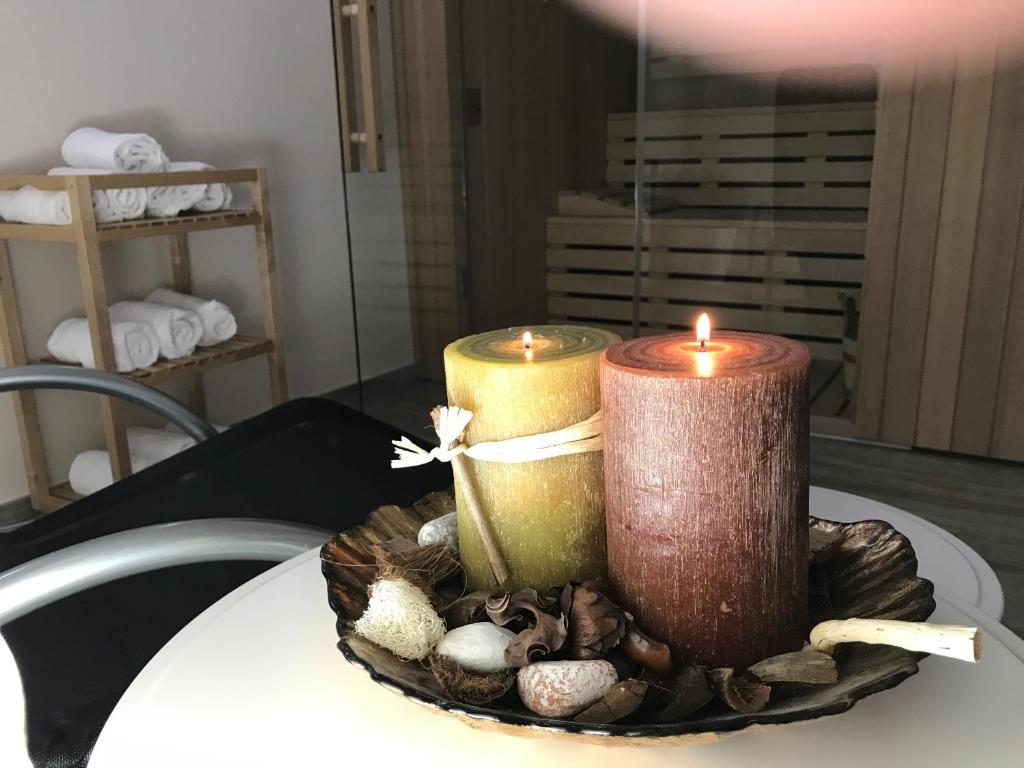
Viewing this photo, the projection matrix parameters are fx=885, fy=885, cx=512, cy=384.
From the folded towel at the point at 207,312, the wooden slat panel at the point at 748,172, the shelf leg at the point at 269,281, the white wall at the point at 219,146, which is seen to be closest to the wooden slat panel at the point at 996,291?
the wooden slat panel at the point at 748,172

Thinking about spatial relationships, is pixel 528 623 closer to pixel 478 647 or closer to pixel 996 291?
pixel 478 647

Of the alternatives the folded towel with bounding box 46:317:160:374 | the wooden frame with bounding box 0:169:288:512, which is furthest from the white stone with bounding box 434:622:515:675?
the folded towel with bounding box 46:317:160:374

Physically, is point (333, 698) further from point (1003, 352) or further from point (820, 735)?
point (1003, 352)

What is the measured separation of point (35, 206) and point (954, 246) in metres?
2.06

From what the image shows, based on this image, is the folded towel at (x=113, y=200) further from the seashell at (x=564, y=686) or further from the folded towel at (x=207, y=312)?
the seashell at (x=564, y=686)

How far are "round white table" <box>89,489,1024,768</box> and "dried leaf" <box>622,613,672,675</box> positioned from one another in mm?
40

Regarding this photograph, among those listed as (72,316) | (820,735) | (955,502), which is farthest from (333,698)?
(955,502)

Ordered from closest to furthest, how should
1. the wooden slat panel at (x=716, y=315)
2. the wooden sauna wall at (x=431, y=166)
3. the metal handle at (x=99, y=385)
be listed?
the metal handle at (x=99, y=385)
the wooden slat panel at (x=716, y=315)
the wooden sauna wall at (x=431, y=166)

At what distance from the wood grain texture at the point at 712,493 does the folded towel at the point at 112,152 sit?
162 cm

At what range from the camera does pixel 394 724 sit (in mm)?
451

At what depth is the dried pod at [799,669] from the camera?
407mm

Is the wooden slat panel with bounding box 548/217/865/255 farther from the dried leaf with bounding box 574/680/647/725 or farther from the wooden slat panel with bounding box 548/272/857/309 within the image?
the dried leaf with bounding box 574/680/647/725

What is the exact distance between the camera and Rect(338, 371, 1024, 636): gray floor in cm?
186

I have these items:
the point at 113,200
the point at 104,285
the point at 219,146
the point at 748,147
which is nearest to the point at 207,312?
the point at 104,285
